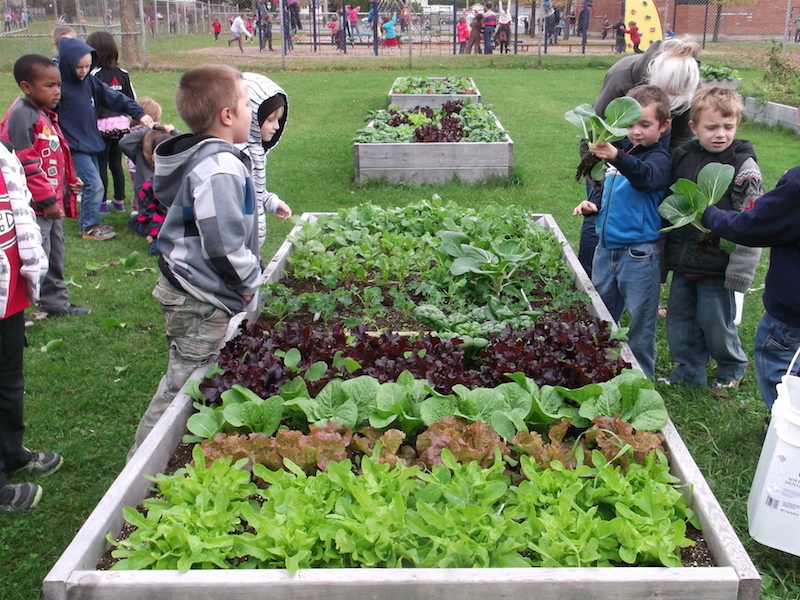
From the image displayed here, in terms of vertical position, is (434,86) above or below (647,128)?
below

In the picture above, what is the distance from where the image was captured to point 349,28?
3170 centimetres

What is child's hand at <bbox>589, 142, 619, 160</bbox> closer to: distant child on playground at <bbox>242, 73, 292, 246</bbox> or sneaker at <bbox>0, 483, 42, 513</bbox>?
distant child on playground at <bbox>242, 73, 292, 246</bbox>

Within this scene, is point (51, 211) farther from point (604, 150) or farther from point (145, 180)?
point (604, 150)

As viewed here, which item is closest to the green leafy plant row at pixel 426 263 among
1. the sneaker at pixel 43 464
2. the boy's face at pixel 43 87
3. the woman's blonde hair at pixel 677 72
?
the woman's blonde hair at pixel 677 72

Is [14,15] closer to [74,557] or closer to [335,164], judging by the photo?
[335,164]

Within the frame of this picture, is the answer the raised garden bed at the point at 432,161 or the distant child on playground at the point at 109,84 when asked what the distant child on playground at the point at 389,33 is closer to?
the raised garden bed at the point at 432,161

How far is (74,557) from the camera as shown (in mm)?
2303

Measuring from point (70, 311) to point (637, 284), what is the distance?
4.17 metres

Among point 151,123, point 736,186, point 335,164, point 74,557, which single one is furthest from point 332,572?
point 335,164

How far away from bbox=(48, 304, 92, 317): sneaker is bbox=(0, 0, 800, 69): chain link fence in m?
15.7

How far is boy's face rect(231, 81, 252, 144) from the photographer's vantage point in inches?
134

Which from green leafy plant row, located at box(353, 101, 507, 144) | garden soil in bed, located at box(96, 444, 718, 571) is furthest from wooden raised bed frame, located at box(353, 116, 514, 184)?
garden soil in bed, located at box(96, 444, 718, 571)

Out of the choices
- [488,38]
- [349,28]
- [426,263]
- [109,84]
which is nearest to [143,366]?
[426,263]

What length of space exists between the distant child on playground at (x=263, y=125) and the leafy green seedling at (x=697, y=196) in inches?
84.6
